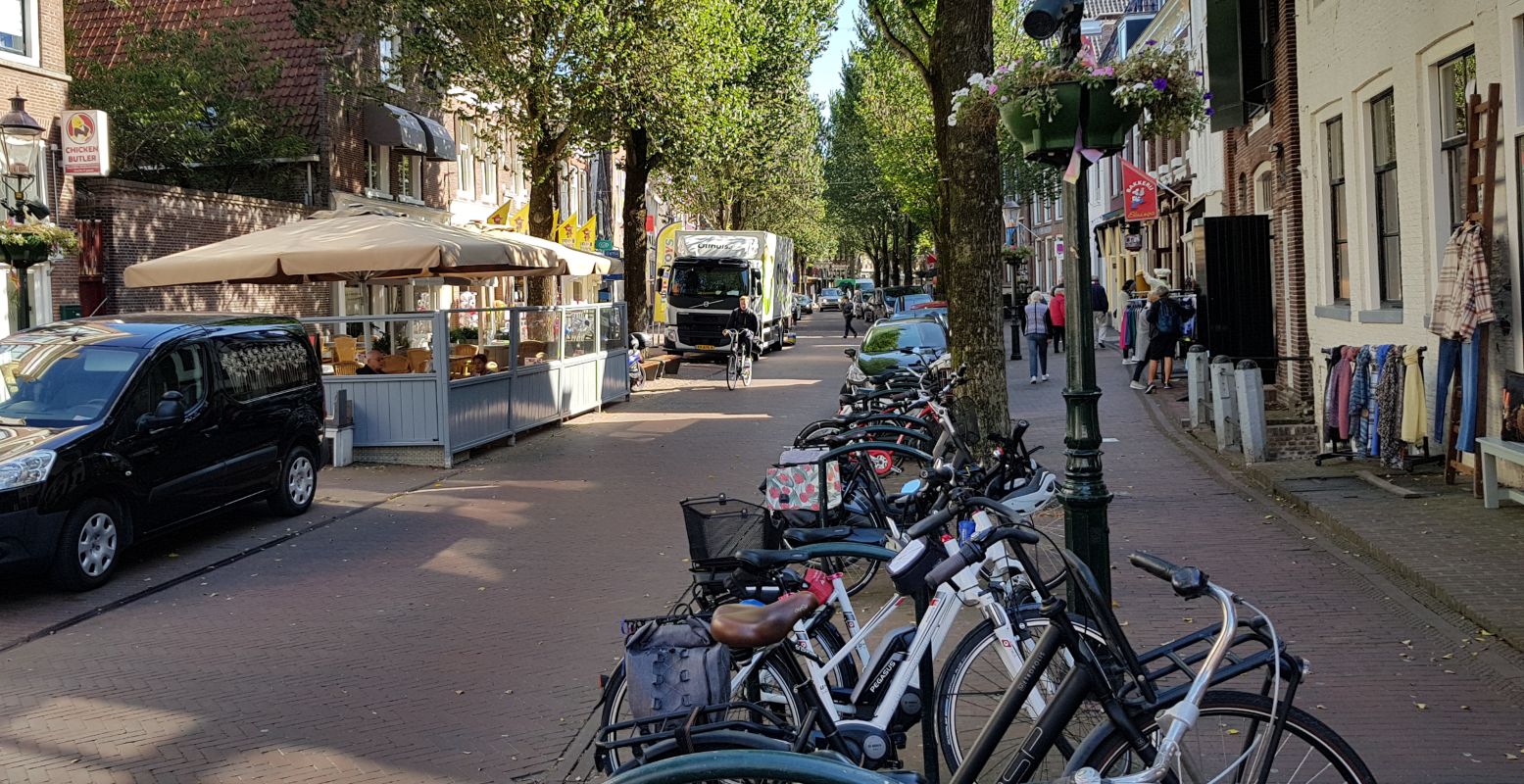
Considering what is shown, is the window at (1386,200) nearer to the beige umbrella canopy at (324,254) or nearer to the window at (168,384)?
the beige umbrella canopy at (324,254)

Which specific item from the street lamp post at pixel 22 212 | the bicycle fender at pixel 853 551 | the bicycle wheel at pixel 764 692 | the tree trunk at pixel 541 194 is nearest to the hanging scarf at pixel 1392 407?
the bicycle fender at pixel 853 551

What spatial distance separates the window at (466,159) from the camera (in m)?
37.7

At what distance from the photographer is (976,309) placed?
38.8ft

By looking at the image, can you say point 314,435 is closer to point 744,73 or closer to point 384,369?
point 384,369

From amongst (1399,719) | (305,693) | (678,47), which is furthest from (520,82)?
(1399,719)

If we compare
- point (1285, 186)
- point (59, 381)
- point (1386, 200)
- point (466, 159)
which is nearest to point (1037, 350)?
point (1285, 186)

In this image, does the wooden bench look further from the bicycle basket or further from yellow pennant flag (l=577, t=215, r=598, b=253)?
yellow pennant flag (l=577, t=215, r=598, b=253)

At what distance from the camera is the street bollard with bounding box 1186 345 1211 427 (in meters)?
16.6

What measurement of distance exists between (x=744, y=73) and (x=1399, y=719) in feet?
91.8

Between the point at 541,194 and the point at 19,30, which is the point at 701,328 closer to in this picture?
the point at 541,194

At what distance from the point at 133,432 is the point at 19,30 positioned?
1474 centimetres

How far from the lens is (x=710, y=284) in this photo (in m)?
37.3

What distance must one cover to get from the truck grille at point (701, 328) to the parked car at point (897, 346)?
14.3m

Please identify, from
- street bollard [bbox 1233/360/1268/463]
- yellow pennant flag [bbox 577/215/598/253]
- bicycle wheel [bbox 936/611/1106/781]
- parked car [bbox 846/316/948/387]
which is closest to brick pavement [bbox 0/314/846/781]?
bicycle wheel [bbox 936/611/1106/781]
